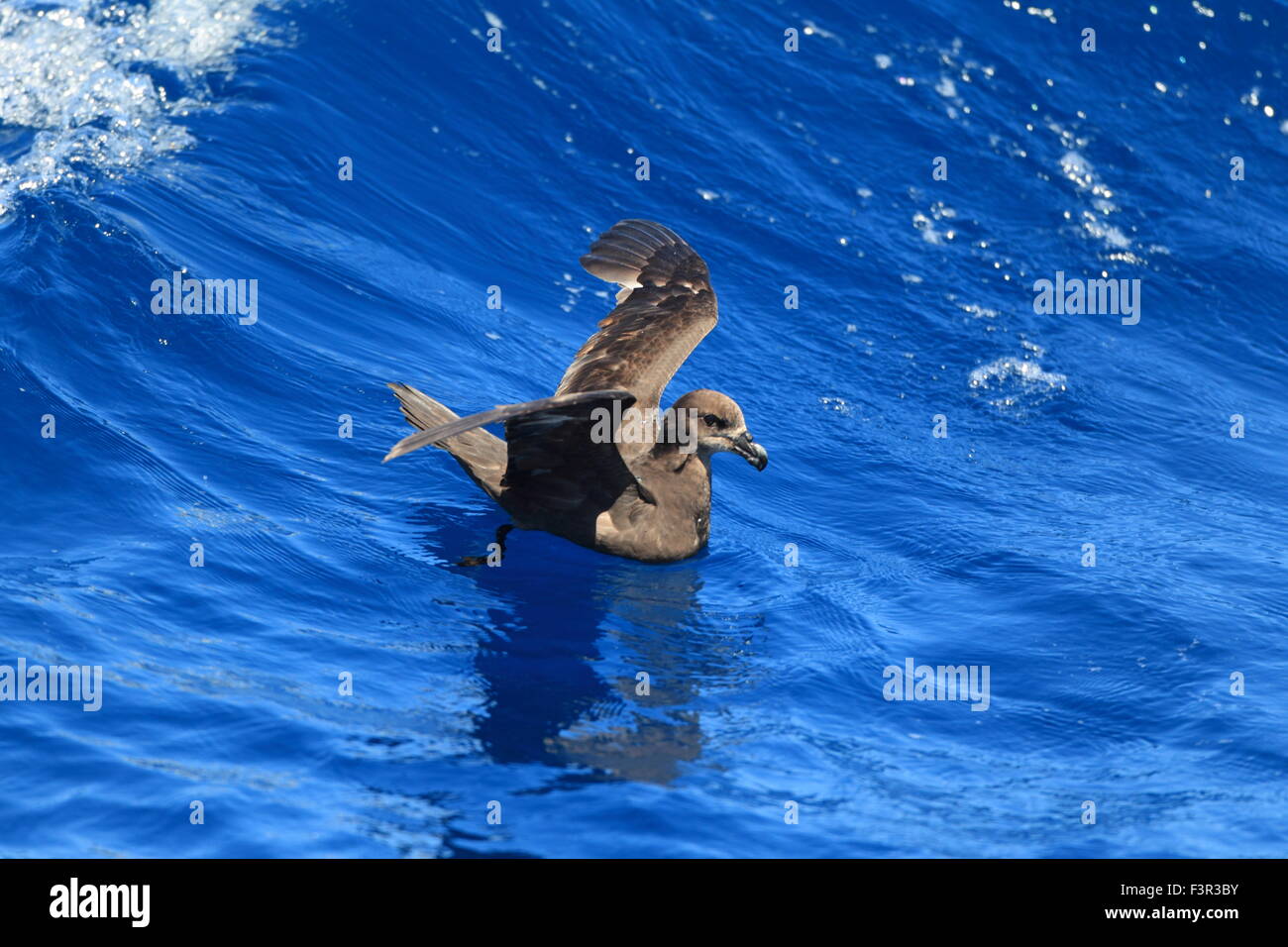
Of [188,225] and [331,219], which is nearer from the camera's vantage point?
[188,225]

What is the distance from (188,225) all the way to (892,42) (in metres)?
7.06

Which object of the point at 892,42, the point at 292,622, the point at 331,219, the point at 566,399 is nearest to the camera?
the point at 566,399

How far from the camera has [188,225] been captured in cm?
1016

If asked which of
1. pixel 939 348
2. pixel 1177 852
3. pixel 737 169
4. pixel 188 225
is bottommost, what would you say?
pixel 1177 852

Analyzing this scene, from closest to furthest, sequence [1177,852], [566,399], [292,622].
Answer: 1. [1177,852]
2. [566,399]
3. [292,622]

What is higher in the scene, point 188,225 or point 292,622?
point 188,225

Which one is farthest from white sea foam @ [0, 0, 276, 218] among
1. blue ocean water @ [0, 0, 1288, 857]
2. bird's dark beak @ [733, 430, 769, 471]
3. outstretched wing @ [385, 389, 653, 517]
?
bird's dark beak @ [733, 430, 769, 471]

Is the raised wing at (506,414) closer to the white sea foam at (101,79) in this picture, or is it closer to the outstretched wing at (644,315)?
the outstretched wing at (644,315)

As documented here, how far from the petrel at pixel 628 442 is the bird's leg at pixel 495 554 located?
4 cm

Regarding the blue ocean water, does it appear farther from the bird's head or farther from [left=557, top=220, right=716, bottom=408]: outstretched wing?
[left=557, top=220, right=716, bottom=408]: outstretched wing

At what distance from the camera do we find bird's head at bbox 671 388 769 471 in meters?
8.20

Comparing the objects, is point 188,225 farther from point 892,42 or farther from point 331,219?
point 892,42
